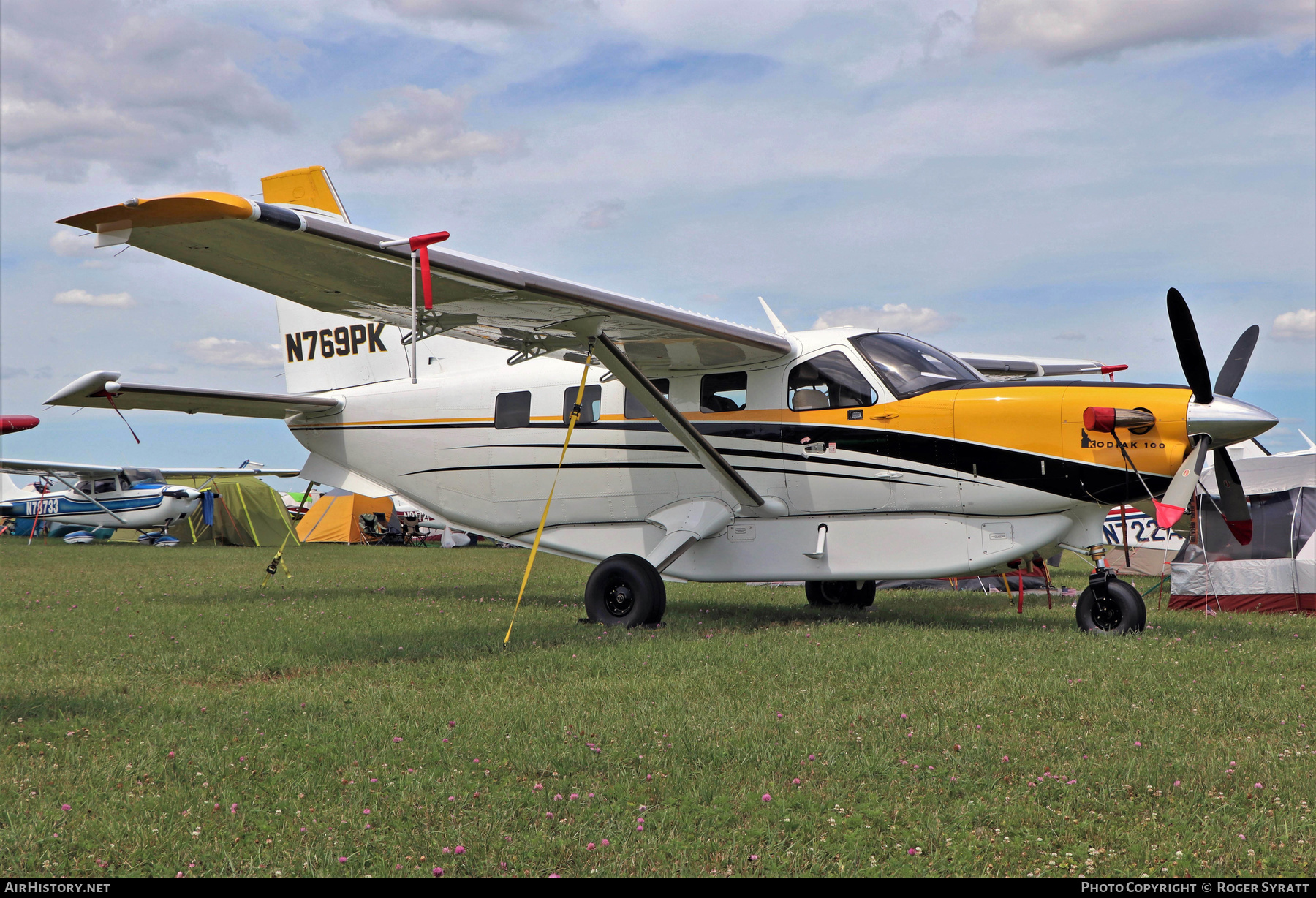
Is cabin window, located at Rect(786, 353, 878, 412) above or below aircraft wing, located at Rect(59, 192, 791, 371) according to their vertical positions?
below

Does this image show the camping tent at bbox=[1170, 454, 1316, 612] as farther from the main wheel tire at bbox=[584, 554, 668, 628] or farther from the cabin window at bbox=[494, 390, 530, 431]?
the cabin window at bbox=[494, 390, 530, 431]

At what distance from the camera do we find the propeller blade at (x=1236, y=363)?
9.33m

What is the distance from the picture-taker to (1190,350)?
847 centimetres

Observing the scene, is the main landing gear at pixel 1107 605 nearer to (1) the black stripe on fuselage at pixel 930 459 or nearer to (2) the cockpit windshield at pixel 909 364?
(1) the black stripe on fuselage at pixel 930 459

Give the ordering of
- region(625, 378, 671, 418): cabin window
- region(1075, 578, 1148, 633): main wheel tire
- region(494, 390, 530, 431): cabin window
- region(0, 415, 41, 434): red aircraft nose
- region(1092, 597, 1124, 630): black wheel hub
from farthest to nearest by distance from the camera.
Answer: region(494, 390, 530, 431): cabin window < region(625, 378, 671, 418): cabin window < region(1092, 597, 1124, 630): black wheel hub < region(1075, 578, 1148, 633): main wheel tire < region(0, 415, 41, 434): red aircraft nose

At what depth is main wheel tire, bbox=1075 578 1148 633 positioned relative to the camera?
8953 millimetres

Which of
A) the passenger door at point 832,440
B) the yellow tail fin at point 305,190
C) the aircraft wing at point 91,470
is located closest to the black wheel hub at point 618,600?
the passenger door at point 832,440

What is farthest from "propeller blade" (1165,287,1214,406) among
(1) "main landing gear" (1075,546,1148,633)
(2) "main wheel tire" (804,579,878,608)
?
(2) "main wheel tire" (804,579,878,608)

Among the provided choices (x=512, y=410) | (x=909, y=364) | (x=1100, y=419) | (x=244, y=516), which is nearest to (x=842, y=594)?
(x=909, y=364)

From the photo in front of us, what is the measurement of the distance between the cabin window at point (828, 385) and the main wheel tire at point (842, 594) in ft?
9.55

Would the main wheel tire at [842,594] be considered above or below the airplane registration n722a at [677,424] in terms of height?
below

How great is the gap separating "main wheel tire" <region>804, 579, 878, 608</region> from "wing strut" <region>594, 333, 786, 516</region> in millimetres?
2364

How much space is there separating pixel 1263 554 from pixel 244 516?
31.0 m
